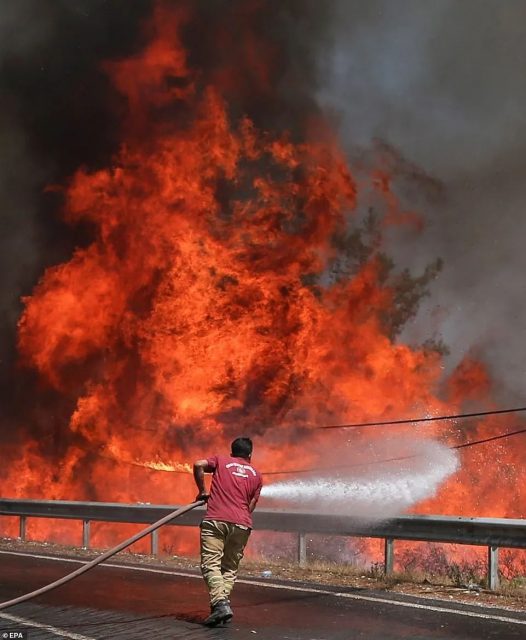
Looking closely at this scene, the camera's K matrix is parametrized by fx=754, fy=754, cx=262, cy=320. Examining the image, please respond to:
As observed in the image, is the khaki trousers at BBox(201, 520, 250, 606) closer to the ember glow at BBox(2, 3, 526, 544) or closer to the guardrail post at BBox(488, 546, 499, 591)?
the guardrail post at BBox(488, 546, 499, 591)

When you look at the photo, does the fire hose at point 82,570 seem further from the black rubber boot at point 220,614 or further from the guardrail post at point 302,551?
the guardrail post at point 302,551

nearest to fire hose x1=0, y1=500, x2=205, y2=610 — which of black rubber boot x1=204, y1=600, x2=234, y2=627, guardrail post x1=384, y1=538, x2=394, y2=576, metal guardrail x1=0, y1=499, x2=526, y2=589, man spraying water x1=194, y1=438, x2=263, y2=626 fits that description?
man spraying water x1=194, y1=438, x2=263, y2=626

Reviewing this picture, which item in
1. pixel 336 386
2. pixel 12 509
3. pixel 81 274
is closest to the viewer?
pixel 12 509

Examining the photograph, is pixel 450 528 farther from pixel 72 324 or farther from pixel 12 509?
pixel 72 324

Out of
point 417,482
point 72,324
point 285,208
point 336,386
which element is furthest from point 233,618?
point 72,324

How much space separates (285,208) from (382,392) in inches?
186

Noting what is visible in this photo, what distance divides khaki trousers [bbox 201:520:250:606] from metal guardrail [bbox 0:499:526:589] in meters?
2.86

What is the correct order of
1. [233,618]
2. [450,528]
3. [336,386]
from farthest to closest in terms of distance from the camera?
[336,386]
[450,528]
[233,618]

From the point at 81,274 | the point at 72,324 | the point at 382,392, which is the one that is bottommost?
the point at 382,392

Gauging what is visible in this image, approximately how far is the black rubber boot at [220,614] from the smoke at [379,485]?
11.2ft

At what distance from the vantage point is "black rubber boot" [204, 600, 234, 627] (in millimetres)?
5867

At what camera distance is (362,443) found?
17469mm

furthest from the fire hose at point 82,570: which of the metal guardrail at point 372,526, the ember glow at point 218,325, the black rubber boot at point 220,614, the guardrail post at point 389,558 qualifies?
the ember glow at point 218,325

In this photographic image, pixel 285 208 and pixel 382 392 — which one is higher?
pixel 285 208
